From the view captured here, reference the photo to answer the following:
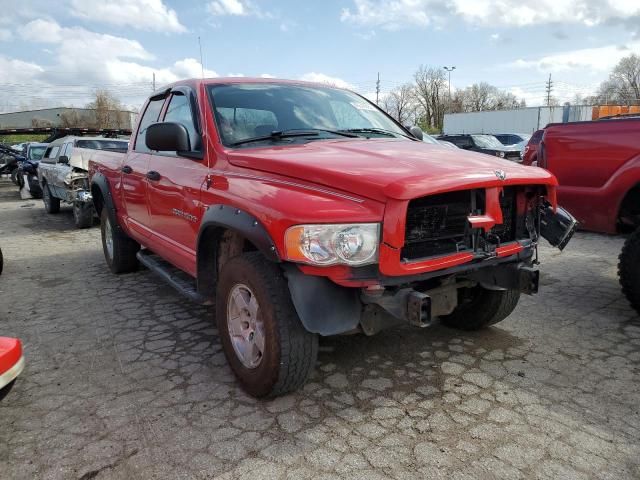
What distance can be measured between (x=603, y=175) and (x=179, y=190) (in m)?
3.64

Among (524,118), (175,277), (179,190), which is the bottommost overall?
(175,277)

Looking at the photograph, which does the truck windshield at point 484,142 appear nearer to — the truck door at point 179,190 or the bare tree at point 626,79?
the truck door at point 179,190

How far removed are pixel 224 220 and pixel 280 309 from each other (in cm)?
66

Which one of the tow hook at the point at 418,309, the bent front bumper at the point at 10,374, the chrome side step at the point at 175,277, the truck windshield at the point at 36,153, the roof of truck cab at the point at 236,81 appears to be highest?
the roof of truck cab at the point at 236,81

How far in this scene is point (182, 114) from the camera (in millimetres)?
3889

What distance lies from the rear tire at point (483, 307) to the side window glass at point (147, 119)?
121 inches

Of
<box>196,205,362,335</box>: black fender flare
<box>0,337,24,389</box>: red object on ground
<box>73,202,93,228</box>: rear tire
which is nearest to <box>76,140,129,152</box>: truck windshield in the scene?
<box>73,202,93,228</box>: rear tire

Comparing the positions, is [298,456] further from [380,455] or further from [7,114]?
[7,114]

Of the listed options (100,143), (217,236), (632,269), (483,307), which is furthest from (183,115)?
(100,143)

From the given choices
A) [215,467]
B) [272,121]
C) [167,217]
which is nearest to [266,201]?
[272,121]

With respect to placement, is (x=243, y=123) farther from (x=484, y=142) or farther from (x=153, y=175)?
(x=484, y=142)

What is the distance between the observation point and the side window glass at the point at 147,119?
4.54m

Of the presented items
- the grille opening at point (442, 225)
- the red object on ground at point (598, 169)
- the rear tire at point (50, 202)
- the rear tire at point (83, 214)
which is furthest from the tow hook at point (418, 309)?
the rear tire at point (50, 202)

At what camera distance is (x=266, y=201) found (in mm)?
2576
